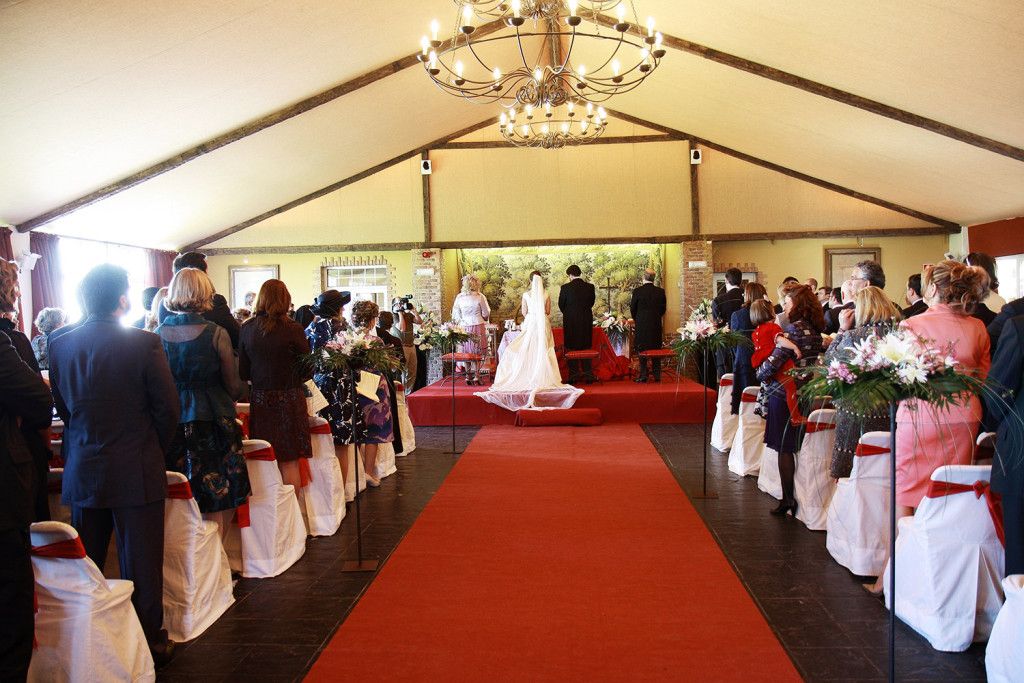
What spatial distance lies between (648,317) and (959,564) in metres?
8.02

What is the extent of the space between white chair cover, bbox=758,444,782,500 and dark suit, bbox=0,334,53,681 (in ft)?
15.4

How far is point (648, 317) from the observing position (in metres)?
11.2

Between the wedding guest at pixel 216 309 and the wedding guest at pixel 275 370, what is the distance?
0.17m

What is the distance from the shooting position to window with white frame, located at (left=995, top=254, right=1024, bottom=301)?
1191 cm

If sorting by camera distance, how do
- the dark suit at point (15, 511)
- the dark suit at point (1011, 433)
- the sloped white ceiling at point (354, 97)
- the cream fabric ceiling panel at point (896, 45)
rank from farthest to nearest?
the sloped white ceiling at point (354, 97) → the cream fabric ceiling panel at point (896, 45) → the dark suit at point (1011, 433) → the dark suit at point (15, 511)

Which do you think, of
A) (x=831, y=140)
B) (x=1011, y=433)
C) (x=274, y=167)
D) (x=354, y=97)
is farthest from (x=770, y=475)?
(x=274, y=167)

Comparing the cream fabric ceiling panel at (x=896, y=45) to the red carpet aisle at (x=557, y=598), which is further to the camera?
the cream fabric ceiling panel at (x=896, y=45)

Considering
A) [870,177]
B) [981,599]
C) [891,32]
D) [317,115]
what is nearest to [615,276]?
[870,177]

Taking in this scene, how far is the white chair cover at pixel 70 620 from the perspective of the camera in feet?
9.14

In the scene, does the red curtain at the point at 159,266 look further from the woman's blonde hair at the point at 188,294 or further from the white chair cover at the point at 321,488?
the woman's blonde hair at the point at 188,294

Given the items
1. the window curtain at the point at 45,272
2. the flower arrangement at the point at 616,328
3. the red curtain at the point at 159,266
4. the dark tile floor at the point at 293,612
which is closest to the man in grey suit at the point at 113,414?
the dark tile floor at the point at 293,612

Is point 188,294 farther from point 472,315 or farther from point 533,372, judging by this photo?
point 472,315

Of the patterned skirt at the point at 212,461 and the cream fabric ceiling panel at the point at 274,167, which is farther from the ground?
the cream fabric ceiling panel at the point at 274,167

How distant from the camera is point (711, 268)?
14.4 m
